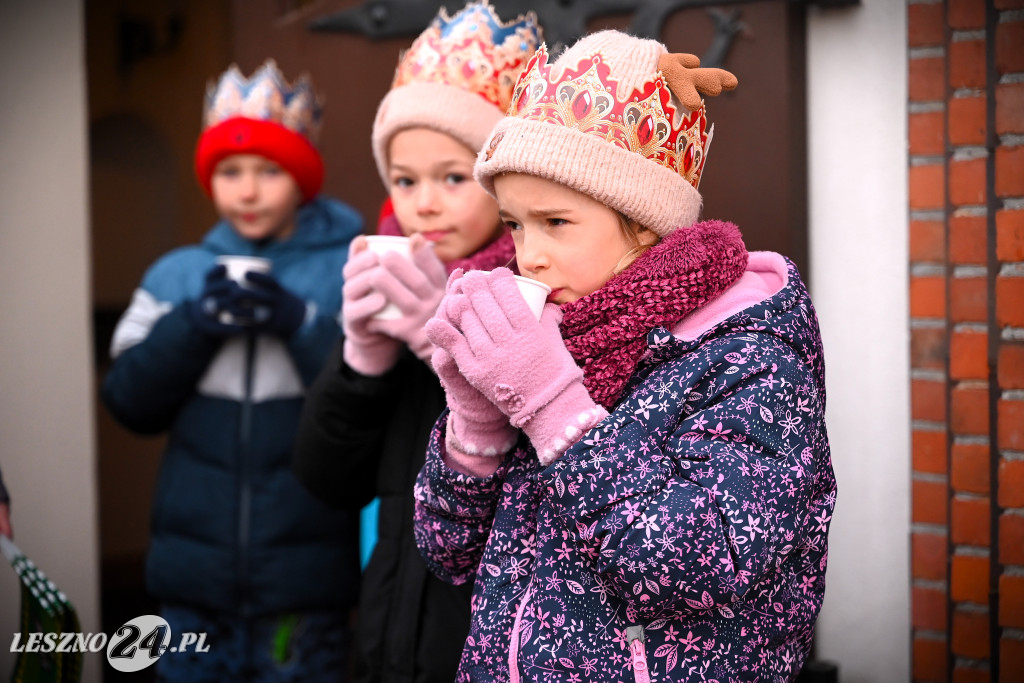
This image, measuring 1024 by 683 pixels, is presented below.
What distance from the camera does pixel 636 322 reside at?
145 centimetres

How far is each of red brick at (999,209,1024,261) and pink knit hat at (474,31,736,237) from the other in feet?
2.94

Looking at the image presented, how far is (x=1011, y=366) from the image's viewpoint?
2107 millimetres

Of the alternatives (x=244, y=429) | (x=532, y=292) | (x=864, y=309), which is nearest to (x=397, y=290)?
(x=532, y=292)

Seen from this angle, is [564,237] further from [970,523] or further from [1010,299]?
[970,523]

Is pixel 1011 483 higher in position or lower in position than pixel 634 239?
lower

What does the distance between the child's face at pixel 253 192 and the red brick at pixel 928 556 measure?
1.83 metres

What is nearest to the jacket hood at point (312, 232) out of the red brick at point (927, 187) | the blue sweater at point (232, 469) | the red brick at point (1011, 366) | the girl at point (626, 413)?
the blue sweater at point (232, 469)

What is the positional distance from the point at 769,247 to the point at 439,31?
91 cm

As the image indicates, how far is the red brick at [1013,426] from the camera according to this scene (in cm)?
210

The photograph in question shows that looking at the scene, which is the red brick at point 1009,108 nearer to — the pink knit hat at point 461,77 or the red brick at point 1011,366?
the red brick at point 1011,366

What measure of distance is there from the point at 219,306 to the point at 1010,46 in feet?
6.25

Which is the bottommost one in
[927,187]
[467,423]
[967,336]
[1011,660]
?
[1011,660]

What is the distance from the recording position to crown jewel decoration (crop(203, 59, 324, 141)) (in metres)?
2.72

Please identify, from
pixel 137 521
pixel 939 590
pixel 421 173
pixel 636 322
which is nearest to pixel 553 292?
pixel 636 322
